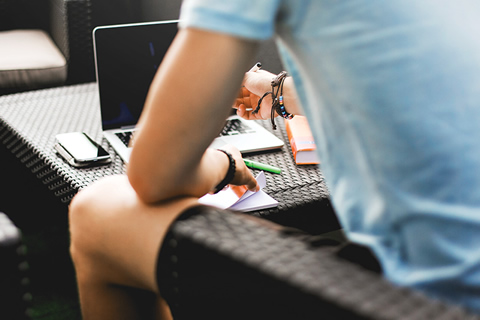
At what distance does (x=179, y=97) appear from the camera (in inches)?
22.5

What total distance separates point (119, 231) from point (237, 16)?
306 mm

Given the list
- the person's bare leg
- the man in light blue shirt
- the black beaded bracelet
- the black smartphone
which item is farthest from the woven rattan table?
the man in light blue shirt

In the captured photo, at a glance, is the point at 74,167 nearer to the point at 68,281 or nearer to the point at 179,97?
the point at 68,281

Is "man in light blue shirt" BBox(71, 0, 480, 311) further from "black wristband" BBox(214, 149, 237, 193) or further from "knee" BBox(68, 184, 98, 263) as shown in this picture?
"black wristband" BBox(214, 149, 237, 193)

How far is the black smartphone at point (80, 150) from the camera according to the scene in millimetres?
1117

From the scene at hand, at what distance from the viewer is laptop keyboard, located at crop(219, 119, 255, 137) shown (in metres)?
1.35

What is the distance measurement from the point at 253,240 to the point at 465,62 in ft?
0.96

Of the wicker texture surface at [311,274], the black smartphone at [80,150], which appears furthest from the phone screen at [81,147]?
the wicker texture surface at [311,274]

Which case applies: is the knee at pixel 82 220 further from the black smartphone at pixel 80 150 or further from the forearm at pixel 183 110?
the black smartphone at pixel 80 150

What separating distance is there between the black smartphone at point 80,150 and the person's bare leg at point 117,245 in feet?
1.26

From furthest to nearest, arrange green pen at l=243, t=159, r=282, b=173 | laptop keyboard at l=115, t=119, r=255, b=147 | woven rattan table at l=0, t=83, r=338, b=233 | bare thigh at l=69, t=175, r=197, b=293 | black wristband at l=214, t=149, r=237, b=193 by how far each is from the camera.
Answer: laptop keyboard at l=115, t=119, r=255, b=147 → green pen at l=243, t=159, r=282, b=173 → woven rattan table at l=0, t=83, r=338, b=233 → black wristband at l=214, t=149, r=237, b=193 → bare thigh at l=69, t=175, r=197, b=293

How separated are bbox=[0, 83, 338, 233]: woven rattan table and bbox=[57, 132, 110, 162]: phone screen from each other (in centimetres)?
2

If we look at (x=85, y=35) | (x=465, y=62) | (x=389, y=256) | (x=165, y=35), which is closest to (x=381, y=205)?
(x=389, y=256)

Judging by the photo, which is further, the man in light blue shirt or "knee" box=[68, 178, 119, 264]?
"knee" box=[68, 178, 119, 264]
